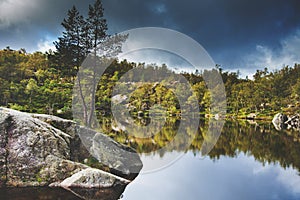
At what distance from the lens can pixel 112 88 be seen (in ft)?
61.4

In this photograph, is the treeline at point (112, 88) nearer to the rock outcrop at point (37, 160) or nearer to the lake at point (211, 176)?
the lake at point (211, 176)

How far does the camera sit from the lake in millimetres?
6098

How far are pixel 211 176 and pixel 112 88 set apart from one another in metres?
12.0

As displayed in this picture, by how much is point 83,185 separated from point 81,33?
7.14 m

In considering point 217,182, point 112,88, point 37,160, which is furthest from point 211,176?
point 112,88

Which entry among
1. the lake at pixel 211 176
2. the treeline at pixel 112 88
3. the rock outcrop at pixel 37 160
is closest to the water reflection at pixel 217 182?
the lake at pixel 211 176

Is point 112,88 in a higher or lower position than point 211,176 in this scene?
higher

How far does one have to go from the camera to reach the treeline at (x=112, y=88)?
15.8 m

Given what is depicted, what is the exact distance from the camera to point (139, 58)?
9.05m

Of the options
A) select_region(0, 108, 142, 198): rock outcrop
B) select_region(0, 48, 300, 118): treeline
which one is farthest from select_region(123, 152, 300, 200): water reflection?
select_region(0, 48, 300, 118): treeline

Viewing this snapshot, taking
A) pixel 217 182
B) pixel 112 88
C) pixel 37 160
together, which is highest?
pixel 112 88

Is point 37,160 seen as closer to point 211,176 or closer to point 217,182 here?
point 217,182

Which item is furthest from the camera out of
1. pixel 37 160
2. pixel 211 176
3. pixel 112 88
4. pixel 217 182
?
pixel 112 88

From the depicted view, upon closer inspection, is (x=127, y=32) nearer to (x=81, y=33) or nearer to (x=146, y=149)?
(x=81, y=33)
